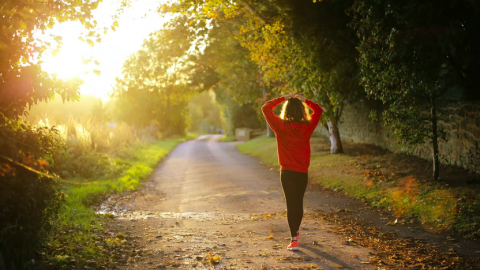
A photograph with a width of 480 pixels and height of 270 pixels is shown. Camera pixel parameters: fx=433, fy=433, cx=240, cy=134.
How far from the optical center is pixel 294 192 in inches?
252

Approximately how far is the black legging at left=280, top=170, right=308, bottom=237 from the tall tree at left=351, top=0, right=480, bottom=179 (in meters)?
5.37

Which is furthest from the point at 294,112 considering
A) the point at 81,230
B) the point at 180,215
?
the point at 180,215

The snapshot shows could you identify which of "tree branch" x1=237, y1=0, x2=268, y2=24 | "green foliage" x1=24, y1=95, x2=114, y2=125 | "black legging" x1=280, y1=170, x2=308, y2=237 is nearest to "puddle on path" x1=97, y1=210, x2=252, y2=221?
Result: "black legging" x1=280, y1=170, x2=308, y2=237

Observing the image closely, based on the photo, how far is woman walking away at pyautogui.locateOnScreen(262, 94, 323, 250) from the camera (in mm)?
6279

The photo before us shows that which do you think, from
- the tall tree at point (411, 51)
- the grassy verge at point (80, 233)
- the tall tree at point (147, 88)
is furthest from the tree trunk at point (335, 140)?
the tall tree at point (147, 88)

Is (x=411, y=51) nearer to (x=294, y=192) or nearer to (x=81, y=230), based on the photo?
(x=294, y=192)

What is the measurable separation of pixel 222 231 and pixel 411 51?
632 cm

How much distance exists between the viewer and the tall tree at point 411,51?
10254 millimetres

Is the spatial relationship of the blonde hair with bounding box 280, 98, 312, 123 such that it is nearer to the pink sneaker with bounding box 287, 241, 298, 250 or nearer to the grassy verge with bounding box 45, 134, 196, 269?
the pink sneaker with bounding box 287, 241, 298, 250

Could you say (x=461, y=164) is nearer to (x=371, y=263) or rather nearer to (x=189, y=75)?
(x=371, y=263)

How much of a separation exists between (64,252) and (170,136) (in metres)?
47.3

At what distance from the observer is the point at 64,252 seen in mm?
5828

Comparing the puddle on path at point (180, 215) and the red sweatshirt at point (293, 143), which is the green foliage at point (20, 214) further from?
the puddle on path at point (180, 215)

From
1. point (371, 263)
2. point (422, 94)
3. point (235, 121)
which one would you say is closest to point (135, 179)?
point (422, 94)
